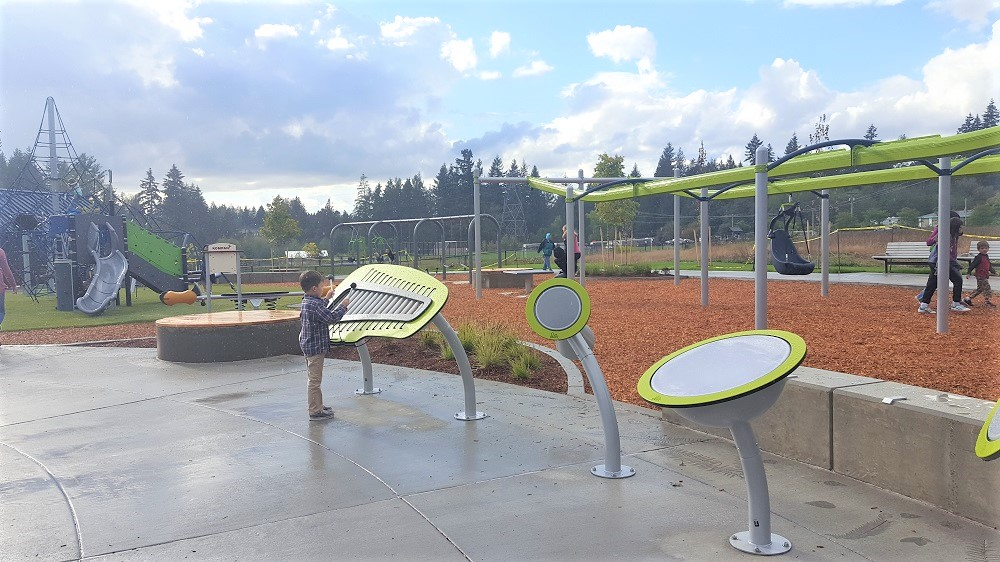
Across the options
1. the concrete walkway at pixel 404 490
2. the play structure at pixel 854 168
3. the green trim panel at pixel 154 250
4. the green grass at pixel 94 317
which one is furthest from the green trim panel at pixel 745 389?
the green trim panel at pixel 154 250

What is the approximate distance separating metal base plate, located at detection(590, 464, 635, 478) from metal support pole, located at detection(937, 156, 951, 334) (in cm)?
580

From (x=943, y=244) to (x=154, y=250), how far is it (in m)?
18.9

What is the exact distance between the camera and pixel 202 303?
1894 centimetres

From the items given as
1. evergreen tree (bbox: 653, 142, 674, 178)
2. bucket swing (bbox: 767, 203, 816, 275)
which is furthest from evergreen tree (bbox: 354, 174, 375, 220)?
bucket swing (bbox: 767, 203, 816, 275)

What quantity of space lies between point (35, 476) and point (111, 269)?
1627cm

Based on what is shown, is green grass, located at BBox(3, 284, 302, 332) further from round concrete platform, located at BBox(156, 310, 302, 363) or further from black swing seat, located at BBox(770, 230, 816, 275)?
black swing seat, located at BBox(770, 230, 816, 275)

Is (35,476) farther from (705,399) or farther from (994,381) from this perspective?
(994,381)

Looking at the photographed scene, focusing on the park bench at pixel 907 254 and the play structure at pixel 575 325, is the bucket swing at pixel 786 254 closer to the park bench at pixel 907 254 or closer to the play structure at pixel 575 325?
the play structure at pixel 575 325

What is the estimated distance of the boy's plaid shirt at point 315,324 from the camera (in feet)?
19.1

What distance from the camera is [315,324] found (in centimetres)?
586

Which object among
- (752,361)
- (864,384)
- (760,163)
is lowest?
(864,384)

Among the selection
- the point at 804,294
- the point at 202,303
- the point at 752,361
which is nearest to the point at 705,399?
the point at 752,361

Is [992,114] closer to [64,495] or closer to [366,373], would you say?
[366,373]

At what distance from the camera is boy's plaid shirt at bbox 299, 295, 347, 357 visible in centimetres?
582
